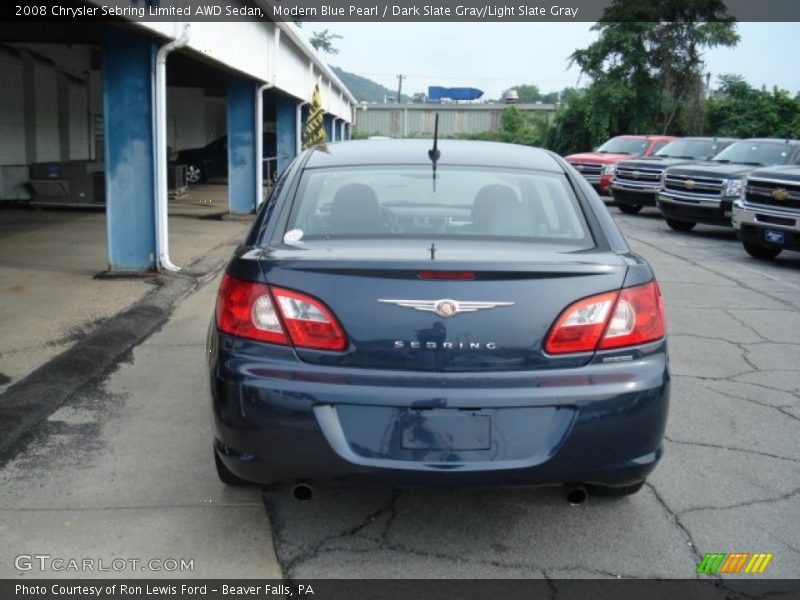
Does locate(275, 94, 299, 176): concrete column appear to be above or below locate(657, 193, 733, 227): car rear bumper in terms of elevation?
above

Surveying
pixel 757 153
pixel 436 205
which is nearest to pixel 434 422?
pixel 436 205

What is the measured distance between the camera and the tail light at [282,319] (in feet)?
10.8

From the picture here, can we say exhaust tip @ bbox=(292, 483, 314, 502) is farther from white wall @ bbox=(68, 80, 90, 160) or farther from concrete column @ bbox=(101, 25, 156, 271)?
white wall @ bbox=(68, 80, 90, 160)

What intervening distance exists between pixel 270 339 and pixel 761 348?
5.20 metres

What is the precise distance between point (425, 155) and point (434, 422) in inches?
69.3

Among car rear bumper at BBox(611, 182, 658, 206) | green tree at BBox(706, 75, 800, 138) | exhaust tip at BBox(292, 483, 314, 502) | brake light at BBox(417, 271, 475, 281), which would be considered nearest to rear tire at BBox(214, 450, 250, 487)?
exhaust tip at BBox(292, 483, 314, 502)

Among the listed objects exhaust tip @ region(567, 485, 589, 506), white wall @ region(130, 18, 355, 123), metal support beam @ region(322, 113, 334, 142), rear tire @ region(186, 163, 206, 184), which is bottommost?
exhaust tip @ region(567, 485, 589, 506)

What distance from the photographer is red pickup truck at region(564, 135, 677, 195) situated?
2214cm

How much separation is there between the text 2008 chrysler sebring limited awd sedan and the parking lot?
0.36 metres

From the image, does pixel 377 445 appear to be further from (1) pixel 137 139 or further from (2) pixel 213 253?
(2) pixel 213 253

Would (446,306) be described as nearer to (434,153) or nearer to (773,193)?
(434,153)

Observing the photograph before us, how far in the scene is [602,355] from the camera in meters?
3.34

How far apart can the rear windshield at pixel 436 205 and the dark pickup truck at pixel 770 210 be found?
8.57 meters

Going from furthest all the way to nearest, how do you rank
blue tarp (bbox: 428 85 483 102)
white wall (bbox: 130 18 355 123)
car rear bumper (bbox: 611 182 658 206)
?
blue tarp (bbox: 428 85 483 102) → car rear bumper (bbox: 611 182 658 206) → white wall (bbox: 130 18 355 123)
